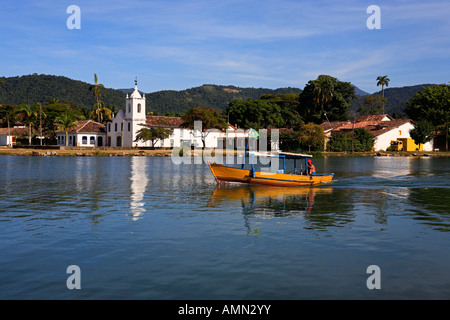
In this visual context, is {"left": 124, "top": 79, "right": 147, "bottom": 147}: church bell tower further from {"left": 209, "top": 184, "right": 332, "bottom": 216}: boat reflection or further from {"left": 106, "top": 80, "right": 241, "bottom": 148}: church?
{"left": 209, "top": 184, "right": 332, "bottom": 216}: boat reflection

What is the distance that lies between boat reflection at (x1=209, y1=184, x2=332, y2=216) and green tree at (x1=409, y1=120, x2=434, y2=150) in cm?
6981

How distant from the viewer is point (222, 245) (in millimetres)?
15008

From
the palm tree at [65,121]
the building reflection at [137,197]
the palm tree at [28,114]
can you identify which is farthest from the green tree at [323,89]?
the building reflection at [137,197]

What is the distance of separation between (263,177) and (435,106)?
83743mm

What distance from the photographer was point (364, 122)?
4250 inches

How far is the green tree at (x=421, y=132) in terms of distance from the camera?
94625 millimetres

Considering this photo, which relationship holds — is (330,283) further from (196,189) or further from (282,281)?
(196,189)

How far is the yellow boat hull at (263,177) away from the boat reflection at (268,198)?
47 centimetres

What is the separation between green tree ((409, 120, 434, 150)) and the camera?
9462 cm

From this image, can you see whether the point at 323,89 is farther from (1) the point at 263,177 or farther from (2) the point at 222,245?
(2) the point at 222,245

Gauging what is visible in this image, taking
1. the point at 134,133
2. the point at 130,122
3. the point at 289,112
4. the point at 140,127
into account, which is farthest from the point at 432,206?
the point at 289,112

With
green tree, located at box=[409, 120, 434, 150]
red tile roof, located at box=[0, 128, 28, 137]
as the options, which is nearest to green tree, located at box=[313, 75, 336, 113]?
green tree, located at box=[409, 120, 434, 150]

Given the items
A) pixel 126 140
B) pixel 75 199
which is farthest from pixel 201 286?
pixel 126 140

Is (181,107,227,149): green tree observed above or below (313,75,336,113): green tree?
below
